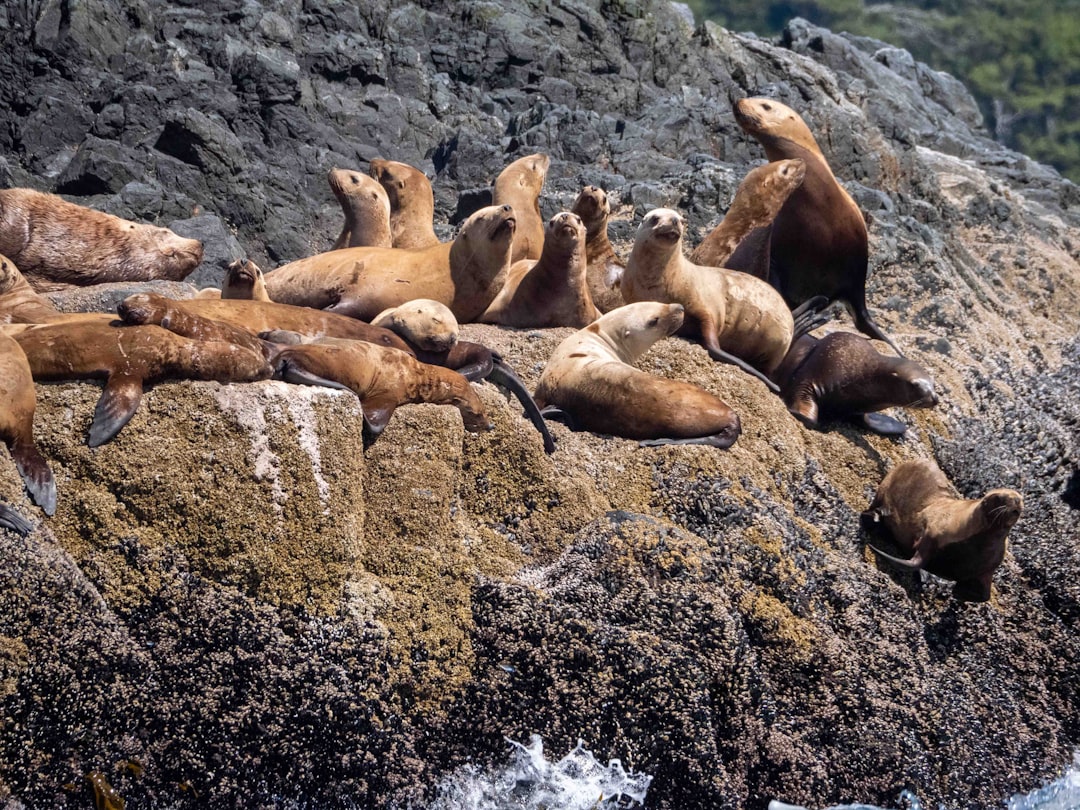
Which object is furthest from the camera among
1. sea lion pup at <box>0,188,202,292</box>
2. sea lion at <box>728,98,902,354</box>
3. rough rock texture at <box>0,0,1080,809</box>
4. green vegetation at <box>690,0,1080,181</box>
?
green vegetation at <box>690,0,1080,181</box>

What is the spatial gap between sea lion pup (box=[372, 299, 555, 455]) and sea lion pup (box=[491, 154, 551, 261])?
8.38 feet

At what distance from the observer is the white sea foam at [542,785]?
419 centimetres

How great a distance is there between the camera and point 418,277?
719 centimetres

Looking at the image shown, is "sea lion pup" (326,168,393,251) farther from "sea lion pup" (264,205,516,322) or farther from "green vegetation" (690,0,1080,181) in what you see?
"green vegetation" (690,0,1080,181)

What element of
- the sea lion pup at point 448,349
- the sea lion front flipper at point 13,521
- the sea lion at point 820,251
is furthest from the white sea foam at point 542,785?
the sea lion at point 820,251

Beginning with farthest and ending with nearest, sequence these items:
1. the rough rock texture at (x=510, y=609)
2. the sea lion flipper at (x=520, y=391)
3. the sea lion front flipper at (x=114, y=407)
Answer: the sea lion flipper at (x=520, y=391) → the sea lion front flipper at (x=114, y=407) → the rough rock texture at (x=510, y=609)

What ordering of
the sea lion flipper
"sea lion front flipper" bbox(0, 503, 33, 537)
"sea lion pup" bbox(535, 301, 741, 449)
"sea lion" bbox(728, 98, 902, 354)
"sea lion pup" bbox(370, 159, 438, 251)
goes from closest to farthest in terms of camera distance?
"sea lion front flipper" bbox(0, 503, 33, 537)
the sea lion flipper
"sea lion pup" bbox(535, 301, 741, 449)
"sea lion" bbox(728, 98, 902, 354)
"sea lion pup" bbox(370, 159, 438, 251)

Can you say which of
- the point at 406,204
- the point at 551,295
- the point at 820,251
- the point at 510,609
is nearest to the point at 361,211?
the point at 406,204

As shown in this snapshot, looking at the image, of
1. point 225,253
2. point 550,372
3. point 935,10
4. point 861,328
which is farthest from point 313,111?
point 935,10

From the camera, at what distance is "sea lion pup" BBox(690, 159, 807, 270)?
8.34 meters

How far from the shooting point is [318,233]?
1128cm

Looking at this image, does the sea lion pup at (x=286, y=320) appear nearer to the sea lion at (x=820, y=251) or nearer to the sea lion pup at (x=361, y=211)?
the sea lion pup at (x=361, y=211)

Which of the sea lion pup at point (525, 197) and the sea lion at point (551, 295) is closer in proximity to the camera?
the sea lion at point (551, 295)

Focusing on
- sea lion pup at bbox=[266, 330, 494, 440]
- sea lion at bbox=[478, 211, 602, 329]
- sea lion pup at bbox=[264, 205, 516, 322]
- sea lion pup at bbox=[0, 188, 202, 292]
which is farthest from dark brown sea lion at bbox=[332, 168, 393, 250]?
sea lion pup at bbox=[266, 330, 494, 440]
